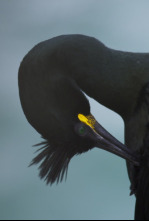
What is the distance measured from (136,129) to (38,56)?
85cm

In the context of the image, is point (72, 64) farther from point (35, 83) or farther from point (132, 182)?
point (132, 182)

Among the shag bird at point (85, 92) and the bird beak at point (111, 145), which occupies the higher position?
the shag bird at point (85, 92)

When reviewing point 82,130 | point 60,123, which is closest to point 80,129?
point 82,130

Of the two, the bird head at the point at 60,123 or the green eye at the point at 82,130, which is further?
the green eye at the point at 82,130

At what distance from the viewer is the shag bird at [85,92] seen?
29.0 feet

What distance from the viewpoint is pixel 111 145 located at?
8.99 m

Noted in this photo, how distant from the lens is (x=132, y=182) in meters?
8.96

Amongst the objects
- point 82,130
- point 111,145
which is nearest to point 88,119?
point 82,130

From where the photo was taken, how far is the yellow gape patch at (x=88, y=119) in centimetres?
903

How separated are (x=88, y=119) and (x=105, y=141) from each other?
204 mm

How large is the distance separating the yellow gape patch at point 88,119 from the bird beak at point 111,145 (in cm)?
2

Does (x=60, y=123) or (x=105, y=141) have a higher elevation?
(x=60, y=123)

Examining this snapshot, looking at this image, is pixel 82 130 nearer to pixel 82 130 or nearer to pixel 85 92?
pixel 82 130

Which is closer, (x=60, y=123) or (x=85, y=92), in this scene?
(x=60, y=123)
